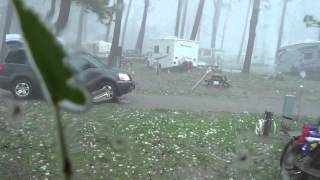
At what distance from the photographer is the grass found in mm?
6820

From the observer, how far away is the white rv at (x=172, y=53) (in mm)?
30631

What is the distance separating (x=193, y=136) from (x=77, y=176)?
3.15 metres

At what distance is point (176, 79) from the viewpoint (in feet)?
77.0

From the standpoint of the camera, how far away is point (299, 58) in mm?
31953

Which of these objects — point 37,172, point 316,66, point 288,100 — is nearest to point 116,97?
point 288,100

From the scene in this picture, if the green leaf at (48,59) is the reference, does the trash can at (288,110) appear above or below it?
below

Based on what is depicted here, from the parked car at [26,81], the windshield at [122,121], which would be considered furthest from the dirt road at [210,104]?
the parked car at [26,81]

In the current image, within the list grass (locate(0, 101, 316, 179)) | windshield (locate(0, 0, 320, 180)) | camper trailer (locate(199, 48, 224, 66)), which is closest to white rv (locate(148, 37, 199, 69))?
windshield (locate(0, 0, 320, 180))

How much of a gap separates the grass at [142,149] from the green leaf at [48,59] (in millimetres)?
5003

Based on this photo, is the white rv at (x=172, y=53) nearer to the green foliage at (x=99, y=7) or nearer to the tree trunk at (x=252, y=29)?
the tree trunk at (x=252, y=29)

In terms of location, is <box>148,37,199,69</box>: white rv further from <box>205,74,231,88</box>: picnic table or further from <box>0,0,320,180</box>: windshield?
<box>205,74,231,88</box>: picnic table

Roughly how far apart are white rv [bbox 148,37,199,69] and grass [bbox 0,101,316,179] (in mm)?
20060

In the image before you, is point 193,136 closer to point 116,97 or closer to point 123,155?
point 123,155

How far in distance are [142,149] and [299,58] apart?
26096 mm
